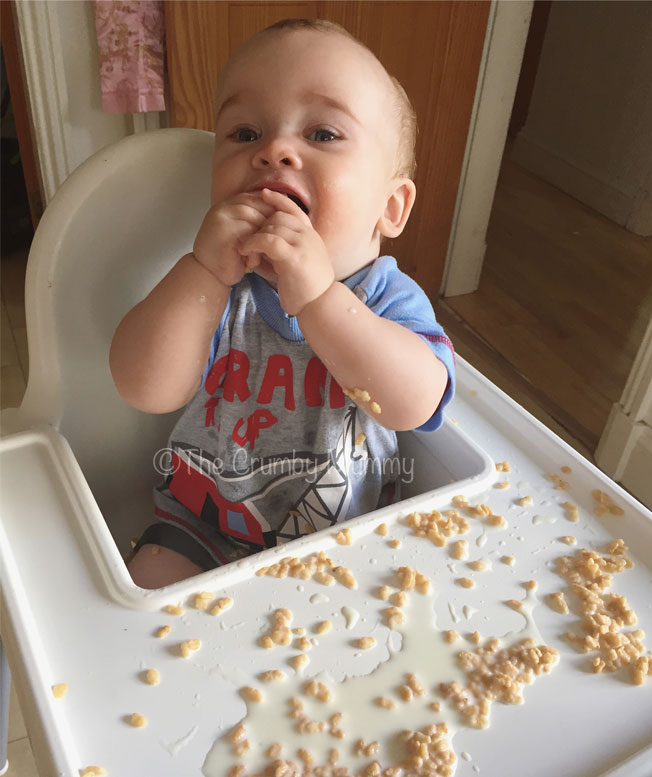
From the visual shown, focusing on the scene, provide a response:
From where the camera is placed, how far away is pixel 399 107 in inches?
28.7

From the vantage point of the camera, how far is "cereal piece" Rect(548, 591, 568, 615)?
0.58 m

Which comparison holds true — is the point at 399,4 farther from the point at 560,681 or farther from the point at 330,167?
the point at 560,681

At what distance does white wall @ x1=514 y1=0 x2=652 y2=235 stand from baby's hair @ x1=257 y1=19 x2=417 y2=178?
75.5 inches

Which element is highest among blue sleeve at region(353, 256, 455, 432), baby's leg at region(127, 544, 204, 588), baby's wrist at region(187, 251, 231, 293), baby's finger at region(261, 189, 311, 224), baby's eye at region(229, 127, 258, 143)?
baby's eye at region(229, 127, 258, 143)

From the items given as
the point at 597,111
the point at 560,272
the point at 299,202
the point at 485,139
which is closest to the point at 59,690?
Result: the point at 299,202

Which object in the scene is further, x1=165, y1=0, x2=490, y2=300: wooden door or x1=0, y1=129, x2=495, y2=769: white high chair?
x1=165, y1=0, x2=490, y2=300: wooden door

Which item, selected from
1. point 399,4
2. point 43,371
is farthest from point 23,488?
point 399,4

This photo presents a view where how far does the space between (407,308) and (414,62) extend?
1381 mm

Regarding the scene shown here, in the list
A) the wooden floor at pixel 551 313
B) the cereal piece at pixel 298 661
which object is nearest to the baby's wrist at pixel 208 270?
the cereal piece at pixel 298 661

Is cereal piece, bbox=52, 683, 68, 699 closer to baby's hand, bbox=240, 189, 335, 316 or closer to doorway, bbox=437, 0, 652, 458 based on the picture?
baby's hand, bbox=240, 189, 335, 316

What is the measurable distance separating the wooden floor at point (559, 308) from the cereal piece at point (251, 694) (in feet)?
4.63

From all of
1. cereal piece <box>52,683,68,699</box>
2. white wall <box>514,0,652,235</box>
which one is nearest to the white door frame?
white wall <box>514,0,652,235</box>

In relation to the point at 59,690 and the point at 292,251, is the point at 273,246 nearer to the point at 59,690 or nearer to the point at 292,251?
the point at 292,251

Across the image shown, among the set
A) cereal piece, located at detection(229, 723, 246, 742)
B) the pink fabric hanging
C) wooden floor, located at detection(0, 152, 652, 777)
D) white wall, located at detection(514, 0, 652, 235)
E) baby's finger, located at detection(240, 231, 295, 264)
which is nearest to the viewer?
cereal piece, located at detection(229, 723, 246, 742)
